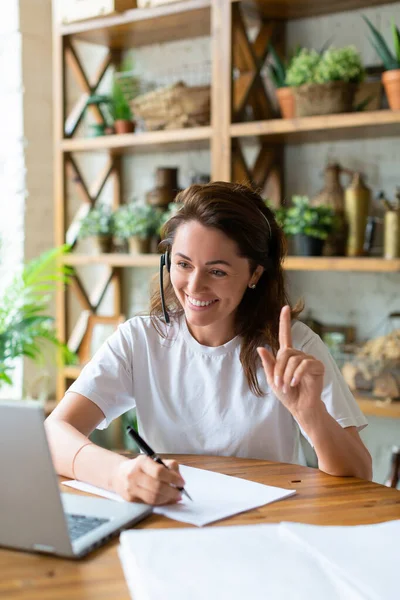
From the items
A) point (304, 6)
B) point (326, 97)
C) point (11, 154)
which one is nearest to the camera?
point (326, 97)

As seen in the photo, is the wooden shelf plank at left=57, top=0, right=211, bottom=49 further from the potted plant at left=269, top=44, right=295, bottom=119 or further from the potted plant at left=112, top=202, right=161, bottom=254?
the potted plant at left=112, top=202, right=161, bottom=254

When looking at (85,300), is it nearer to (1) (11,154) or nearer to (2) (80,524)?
(1) (11,154)

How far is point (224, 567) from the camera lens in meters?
1.00

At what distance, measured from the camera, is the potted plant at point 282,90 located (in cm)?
289

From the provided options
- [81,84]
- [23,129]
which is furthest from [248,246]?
[23,129]

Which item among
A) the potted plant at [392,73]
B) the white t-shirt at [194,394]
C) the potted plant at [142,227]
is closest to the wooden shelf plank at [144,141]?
the potted plant at [142,227]

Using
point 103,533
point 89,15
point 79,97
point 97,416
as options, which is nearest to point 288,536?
point 103,533

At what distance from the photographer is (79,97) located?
156 inches

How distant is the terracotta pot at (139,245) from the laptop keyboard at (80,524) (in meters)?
2.24

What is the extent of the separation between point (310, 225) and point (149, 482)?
1763 millimetres

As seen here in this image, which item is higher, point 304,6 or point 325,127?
point 304,6

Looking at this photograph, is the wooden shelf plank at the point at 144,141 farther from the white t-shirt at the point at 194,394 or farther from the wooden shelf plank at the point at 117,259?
the white t-shirt at the point at 194,394

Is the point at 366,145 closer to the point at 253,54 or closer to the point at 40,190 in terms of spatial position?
the point at 253,54

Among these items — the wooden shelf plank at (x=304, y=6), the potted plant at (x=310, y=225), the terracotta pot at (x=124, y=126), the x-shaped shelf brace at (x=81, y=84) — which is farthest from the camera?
the x-shaped shelf brace at (x=81, y=84)
